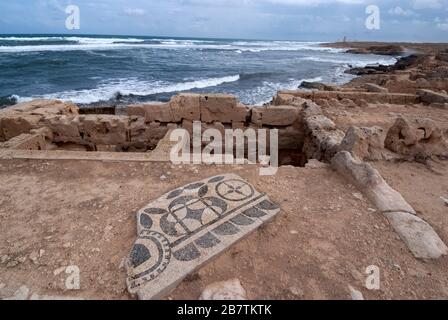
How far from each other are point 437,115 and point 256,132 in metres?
5.02

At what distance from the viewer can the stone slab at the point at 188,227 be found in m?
2.23

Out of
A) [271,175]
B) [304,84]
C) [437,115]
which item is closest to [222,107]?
[271,175]

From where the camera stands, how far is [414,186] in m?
3.89

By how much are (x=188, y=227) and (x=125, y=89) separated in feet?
51.1

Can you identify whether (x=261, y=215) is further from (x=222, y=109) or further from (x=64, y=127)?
(x=64, y=127)

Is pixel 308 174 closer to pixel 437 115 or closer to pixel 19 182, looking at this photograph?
pixel 19 182

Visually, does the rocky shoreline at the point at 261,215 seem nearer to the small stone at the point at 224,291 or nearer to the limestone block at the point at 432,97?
the small stone at the point at 224,291

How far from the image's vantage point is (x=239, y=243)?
2641 mm

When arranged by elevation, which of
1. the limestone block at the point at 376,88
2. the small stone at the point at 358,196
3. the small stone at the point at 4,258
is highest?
the limestone block at the point at 376,88

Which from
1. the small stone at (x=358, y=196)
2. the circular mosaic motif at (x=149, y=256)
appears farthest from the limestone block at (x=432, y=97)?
the circular mosaic motif at (x=149, y=256)

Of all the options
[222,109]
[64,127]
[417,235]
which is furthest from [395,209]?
[64,127]

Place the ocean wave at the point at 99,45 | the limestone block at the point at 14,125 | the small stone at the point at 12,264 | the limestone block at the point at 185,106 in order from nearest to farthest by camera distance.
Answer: the small stone at the point at 12,264 → the limestone block at the point at 14,125 → the limestone block at the point at 185,106 → the ocean wave at the point at 99,45

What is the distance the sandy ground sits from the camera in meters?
2.24

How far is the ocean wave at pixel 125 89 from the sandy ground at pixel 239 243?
11.8m
